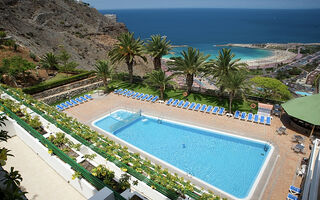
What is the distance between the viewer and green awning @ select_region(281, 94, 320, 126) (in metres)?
15.4

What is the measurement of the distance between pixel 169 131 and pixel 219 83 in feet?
23.3

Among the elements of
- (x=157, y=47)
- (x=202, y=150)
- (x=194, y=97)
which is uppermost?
(x=157, y=47)

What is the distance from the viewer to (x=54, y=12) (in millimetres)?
67000

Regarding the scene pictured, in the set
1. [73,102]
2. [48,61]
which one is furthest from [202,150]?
[48,61]

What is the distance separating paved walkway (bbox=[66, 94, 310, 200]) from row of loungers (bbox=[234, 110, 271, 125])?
486mm

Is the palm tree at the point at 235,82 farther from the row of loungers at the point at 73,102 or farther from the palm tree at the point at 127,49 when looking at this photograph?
the row of loungers at the point at 73,102

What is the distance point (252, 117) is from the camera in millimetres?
18656

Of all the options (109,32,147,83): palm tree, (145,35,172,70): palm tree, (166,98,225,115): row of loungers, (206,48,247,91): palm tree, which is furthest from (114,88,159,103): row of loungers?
(206,48,247,91): palm tree

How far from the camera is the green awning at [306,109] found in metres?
15.4

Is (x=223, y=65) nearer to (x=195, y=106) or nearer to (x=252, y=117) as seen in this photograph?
(x=195, y=106)

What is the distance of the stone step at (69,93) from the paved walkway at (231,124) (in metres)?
3.00

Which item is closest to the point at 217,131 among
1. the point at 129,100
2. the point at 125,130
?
the point at 125,130

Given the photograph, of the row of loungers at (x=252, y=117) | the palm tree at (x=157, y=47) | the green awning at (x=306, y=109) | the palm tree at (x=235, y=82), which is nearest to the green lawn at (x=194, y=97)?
the row of loungers at (x=252, y=117)

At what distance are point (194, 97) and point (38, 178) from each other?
18203mm
